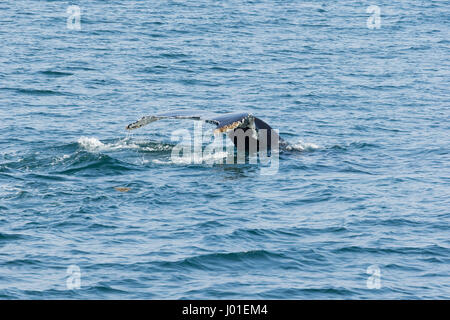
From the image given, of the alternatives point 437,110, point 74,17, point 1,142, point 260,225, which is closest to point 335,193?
point 260,225

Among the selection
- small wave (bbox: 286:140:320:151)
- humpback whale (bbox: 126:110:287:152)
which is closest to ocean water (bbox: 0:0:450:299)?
small wave (bbox: 286:140:320:151)

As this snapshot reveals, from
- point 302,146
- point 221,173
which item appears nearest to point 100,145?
point 221,173

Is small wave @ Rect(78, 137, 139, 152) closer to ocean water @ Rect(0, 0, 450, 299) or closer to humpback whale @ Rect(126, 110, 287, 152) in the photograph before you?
ocean water @ Rect(0, 0, 450, 299)

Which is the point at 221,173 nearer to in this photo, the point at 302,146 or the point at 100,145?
the point at 302,146

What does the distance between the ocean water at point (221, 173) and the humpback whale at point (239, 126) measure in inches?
33.2

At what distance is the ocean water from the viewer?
19141 mm

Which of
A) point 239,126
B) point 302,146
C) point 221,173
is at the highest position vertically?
point 239,126

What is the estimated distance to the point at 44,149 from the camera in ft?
92.7

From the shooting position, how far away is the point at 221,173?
25.9 meters

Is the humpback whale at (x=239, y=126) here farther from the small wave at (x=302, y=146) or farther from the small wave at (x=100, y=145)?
the small wave at (x=100, y=145)

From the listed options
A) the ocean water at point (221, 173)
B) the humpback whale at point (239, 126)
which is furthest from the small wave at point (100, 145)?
the humpback whale at point (239, 126)

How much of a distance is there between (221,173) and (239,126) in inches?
63.3

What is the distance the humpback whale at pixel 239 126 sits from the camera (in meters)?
24.6
